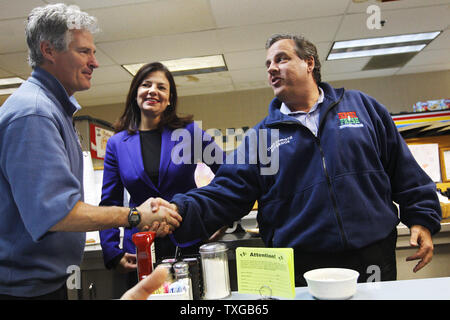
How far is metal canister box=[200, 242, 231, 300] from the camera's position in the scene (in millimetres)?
1042

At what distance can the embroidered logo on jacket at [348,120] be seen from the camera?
1.37 m

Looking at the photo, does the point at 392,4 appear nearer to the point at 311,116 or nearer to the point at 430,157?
the point at 430,157

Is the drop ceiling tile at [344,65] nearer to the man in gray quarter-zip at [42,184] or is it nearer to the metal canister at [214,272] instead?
the man in gray quarter-zip at [42,184]

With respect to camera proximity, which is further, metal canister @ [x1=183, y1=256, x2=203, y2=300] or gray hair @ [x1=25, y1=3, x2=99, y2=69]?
gray hair @ [x1=25, y1=3, x2=99, y2=69]

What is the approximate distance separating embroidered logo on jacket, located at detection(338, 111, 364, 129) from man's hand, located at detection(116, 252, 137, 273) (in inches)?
41.1

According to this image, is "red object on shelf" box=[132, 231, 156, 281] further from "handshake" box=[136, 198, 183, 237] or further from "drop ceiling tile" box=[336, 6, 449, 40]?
"drop ceiling tile" box=[336, 6, 449, 40]

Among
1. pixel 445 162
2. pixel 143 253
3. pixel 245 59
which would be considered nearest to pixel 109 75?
pixel 245 59

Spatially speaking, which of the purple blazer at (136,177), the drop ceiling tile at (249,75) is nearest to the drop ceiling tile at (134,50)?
the drop ceiling tile at (249,75)

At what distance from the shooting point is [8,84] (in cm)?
539

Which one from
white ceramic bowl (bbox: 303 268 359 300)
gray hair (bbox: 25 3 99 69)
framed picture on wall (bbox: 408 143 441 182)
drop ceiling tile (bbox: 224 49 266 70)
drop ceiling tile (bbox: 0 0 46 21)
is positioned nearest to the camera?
white ceramic bowl (bbox: 303 268 359 300)

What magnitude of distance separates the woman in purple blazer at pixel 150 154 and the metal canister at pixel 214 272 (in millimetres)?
546

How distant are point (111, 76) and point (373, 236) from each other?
4.86 metres

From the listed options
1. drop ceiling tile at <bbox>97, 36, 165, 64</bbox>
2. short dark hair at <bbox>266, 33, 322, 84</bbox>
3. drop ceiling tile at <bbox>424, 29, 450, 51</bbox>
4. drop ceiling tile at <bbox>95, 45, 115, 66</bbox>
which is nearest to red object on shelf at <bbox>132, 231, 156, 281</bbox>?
short dark hair at <bbox>266, 33, 322, 84</bbox>

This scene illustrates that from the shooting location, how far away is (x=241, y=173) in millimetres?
1458
